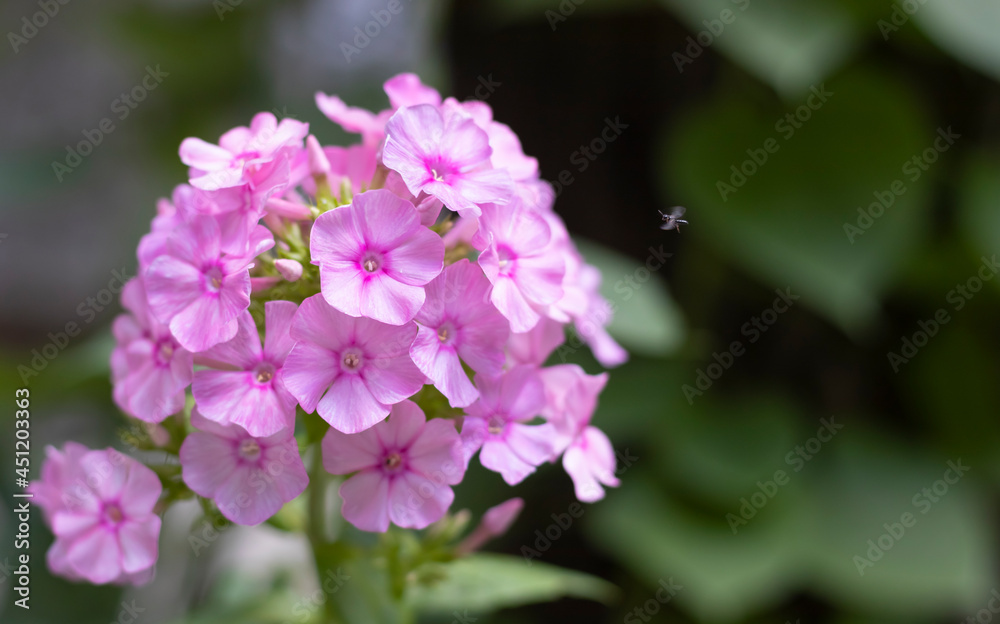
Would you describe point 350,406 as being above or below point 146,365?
above

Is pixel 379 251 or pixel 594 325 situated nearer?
pixel 379 251

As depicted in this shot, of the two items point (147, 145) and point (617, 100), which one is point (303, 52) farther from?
point (617, 100)

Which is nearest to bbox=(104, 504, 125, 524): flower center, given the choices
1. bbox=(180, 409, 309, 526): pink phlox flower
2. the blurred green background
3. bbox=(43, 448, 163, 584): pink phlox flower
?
bbox=(43, 448, 163, 584): pink phlox flower

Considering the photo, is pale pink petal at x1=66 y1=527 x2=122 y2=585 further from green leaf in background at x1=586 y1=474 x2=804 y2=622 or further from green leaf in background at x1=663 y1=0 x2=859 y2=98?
green leaf in background at x1=663 y1=0 x2=859 y2=98

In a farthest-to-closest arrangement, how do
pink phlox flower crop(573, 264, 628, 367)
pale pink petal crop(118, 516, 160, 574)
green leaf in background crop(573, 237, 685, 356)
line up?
green leaf in background crop(573, 237, 685, 356) < pink phlox flower crop(573, 264, 628, 367) < pale pink petal crop(118, 516, 160, 574)

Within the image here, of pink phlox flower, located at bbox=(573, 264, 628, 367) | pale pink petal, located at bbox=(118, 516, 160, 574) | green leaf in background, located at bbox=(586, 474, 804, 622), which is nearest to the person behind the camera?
pale pink petal, located at bbox=(118, 516, 160, 574)

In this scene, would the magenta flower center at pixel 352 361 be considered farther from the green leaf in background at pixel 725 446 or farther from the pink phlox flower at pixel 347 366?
the green leaf in background at pixel 725 446

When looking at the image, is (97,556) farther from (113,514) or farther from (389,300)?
(389,300)

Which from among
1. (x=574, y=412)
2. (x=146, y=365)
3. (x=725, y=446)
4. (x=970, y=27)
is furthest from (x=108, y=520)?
(x=970, y=27)
